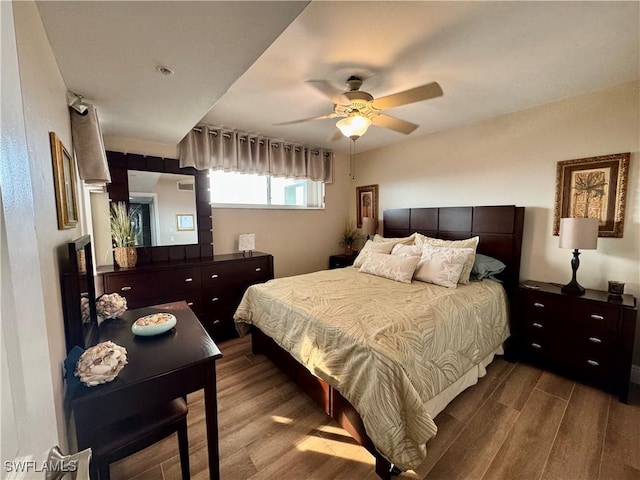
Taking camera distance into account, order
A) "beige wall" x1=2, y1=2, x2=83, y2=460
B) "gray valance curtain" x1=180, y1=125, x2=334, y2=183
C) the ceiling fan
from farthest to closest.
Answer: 1. "gray valance curtain" x1=180, y1=125, x2=334, y2=183
2. the ceiling fan
3. "beige wall" x1=2, y1=2, x2=83, y2=460

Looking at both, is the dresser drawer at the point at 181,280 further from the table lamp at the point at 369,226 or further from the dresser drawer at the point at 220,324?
the table lamp at the point at 369,226

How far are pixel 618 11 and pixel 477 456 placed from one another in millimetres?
2591

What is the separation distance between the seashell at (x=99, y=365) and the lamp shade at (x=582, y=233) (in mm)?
3121

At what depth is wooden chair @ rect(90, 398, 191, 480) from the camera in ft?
3.53

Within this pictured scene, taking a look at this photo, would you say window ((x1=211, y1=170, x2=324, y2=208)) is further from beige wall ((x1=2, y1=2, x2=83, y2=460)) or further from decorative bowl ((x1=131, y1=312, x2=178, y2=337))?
decorative bowl ((x1=131, y1=312, x2=178, y2=337))

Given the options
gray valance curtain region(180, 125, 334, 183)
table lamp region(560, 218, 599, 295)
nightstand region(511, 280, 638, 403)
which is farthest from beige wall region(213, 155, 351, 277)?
table lamp region(560, 218, 599, 295)

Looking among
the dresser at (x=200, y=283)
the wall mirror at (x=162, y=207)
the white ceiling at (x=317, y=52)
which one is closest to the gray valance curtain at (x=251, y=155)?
the wall mirror at (x=162, y=207)

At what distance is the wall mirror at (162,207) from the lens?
2.82 metres

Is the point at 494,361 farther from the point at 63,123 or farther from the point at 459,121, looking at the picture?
the point at 63,123

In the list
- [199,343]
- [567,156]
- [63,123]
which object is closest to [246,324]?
[199,343]

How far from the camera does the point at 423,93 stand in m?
1.76

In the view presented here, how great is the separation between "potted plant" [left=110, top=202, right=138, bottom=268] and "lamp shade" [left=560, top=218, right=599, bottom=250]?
13.0ft

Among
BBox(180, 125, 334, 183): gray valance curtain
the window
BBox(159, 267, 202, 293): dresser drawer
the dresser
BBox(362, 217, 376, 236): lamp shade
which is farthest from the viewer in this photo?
BBox(362, 217, 376, 236): lamp shade

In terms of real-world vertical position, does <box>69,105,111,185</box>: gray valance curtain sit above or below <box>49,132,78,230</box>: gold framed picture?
above
